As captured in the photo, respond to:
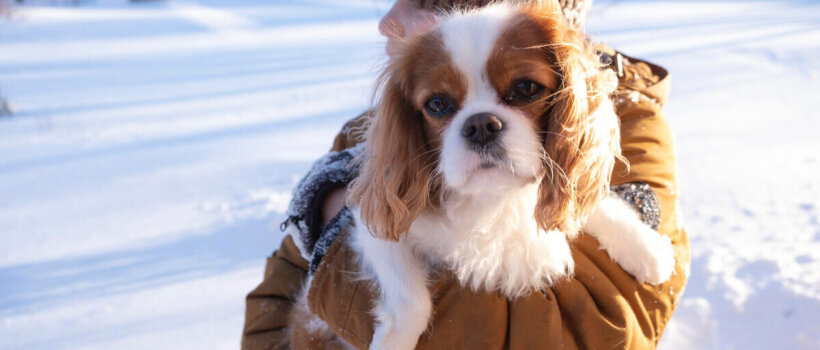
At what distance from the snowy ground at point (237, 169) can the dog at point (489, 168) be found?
333 millimetres

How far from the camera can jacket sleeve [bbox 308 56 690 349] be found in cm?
162

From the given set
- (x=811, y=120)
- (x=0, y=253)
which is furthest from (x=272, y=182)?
(x=811, y=120)

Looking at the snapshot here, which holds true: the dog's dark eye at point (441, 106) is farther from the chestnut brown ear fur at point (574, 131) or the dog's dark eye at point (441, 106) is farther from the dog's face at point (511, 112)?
the chestnut brown ear fur at point (574, 131)

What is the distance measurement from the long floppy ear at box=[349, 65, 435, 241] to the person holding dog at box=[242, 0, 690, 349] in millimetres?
199

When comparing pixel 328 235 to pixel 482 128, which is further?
pixel 328 235

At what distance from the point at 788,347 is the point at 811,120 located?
281 cm

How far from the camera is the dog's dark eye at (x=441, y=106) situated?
5.11ft

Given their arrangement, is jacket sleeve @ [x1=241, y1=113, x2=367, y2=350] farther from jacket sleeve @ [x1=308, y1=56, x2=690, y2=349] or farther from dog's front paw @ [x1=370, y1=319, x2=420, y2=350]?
dog's front paw @ [x1=370, y1=319, x2=420, y2=350]

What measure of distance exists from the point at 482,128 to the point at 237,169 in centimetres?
361

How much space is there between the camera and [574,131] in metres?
1.49

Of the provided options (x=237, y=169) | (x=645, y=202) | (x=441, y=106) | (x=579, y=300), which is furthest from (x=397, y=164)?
(x=237, y=169)

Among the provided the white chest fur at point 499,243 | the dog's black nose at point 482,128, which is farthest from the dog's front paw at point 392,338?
the dog's black nose at point 482,128

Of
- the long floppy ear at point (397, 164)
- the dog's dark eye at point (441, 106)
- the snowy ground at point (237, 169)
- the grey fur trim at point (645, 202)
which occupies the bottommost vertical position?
the snowy ground at point (237, 169)

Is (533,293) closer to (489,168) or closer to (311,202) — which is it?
(489,168)
